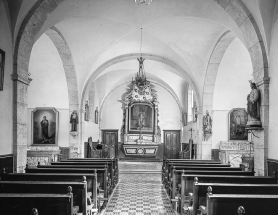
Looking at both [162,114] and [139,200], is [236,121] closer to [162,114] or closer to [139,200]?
[139,200]

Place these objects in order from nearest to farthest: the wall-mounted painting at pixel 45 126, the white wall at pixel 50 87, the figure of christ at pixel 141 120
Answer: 1. the white wall at pixel 50 87
2. the wall-mounted painting at pixel 45 126
3. the figure of christ at pixel 141 120

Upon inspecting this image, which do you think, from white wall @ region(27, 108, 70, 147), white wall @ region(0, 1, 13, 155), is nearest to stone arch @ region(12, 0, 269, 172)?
white wall @ region(0, 1, 13, 155)

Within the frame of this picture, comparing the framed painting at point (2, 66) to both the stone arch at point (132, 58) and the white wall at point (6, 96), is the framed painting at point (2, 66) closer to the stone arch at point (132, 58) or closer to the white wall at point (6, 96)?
the white wall at point (6, 96)

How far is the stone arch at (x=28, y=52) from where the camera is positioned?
7039 millimetres

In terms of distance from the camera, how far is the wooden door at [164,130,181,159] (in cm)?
2206

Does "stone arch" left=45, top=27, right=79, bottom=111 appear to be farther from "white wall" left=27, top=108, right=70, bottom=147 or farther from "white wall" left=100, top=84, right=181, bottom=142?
"white wall" left=100, top=84, right=181, bottom=142

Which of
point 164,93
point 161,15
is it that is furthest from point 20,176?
point 164,93

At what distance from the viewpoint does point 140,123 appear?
70.6 ft

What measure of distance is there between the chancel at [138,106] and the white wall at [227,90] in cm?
5

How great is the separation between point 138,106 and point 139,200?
1400 centimetres

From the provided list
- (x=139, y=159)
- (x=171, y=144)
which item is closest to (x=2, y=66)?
(x=139, y=159)

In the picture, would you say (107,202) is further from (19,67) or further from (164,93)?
(164,93)

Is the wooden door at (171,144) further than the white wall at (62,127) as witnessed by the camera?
Yes

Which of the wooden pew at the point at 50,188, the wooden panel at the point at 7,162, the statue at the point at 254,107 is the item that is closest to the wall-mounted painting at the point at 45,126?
the wooden panel at the point at 7,162
